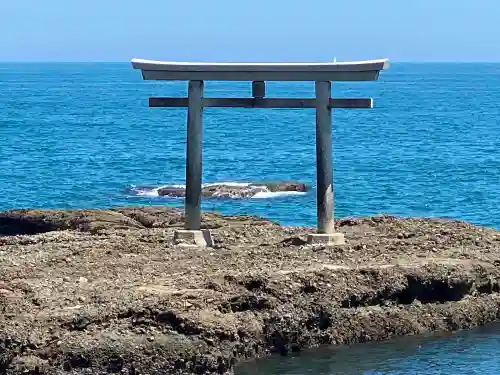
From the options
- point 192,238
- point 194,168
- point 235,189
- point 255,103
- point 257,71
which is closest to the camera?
point 192,238

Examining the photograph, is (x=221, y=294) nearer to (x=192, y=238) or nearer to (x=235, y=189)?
(x=192, y=238)

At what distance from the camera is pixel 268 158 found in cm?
4966

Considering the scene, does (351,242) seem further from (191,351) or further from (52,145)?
(52,145)

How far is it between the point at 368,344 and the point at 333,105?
4242 millimetres

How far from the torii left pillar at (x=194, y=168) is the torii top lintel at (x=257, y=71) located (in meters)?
0.29

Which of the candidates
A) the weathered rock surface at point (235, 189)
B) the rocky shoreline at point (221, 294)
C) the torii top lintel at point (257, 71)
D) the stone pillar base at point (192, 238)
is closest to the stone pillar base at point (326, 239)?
the rocky shoreline at point (221, 294)

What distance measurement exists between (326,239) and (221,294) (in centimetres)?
357

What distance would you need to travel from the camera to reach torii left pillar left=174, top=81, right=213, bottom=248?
18.6m

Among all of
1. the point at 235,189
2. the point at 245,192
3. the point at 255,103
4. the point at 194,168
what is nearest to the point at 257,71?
the point at 255,103

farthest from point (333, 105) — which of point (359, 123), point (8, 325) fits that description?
point (359, 123)

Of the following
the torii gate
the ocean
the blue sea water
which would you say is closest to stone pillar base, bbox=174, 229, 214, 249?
the torii gate

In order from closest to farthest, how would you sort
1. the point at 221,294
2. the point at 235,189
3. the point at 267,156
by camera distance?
the point at 221,294
the point at 235,189
the point at 267,156

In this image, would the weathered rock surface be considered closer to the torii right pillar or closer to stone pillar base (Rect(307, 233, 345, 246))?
the torii right pillar

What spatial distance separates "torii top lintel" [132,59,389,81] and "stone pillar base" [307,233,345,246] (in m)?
2.34
